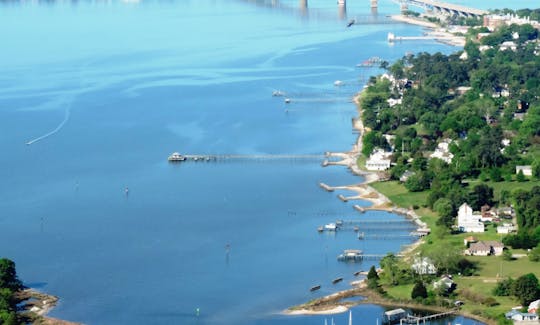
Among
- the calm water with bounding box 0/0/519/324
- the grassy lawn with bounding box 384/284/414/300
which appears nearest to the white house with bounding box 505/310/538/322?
the calm water with bounding box 0/0/519/324

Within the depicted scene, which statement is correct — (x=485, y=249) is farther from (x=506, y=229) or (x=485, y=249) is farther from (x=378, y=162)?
(x=378, y=162)

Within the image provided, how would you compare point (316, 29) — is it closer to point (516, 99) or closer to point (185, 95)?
point (185, 95)

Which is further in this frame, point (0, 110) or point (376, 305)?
point (0, 110)

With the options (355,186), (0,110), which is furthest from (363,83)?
Answer: (355,186)

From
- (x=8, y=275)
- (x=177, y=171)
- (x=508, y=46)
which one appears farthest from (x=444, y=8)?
(x=8, y=275)

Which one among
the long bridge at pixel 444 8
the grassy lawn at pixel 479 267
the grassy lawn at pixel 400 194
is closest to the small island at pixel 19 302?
the grassy lawn at pixel 479 267

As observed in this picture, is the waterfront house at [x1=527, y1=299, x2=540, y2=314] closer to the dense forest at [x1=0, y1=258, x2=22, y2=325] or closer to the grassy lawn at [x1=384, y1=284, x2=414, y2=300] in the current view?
the grassy lawn at [x1=384, y1=284, x2=414, y2=300]
